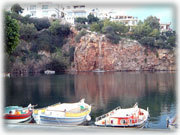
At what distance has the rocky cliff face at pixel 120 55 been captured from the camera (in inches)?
859

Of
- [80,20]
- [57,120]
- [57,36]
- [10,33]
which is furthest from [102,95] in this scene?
[80,20]

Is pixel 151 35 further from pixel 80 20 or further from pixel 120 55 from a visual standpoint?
pixel 80 20

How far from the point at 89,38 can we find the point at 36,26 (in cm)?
462

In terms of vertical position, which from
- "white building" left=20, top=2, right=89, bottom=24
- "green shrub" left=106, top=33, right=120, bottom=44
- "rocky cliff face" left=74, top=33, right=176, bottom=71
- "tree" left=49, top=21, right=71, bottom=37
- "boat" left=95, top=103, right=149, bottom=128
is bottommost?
"boat" left=95, top=103, right=149, bottom=128

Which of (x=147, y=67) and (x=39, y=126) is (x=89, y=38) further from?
(x=39, y=126)

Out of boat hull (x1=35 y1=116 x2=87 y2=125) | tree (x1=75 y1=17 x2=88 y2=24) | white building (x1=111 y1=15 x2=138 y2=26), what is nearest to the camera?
boat hull (x1=35 y1=116 x2=87 y2=125)

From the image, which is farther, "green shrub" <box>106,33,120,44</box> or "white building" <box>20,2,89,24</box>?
"green shrub" <box>106,33,120,44</box>

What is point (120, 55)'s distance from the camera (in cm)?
2275

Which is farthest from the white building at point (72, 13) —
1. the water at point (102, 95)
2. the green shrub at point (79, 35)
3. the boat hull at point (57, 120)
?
the boat hull at point (57, 120)

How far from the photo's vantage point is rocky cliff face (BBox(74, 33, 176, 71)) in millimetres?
21828

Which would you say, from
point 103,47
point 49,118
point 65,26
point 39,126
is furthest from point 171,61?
point 39,126

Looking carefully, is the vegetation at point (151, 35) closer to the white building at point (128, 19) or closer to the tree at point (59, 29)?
the white building at point (128, 19)

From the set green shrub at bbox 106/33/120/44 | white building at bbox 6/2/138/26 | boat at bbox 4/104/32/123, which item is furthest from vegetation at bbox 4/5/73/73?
boat at bbox 4/104/32/123

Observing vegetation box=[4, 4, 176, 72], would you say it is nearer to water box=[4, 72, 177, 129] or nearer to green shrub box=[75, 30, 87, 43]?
green shrub box=[75, 30, 87, 43]
